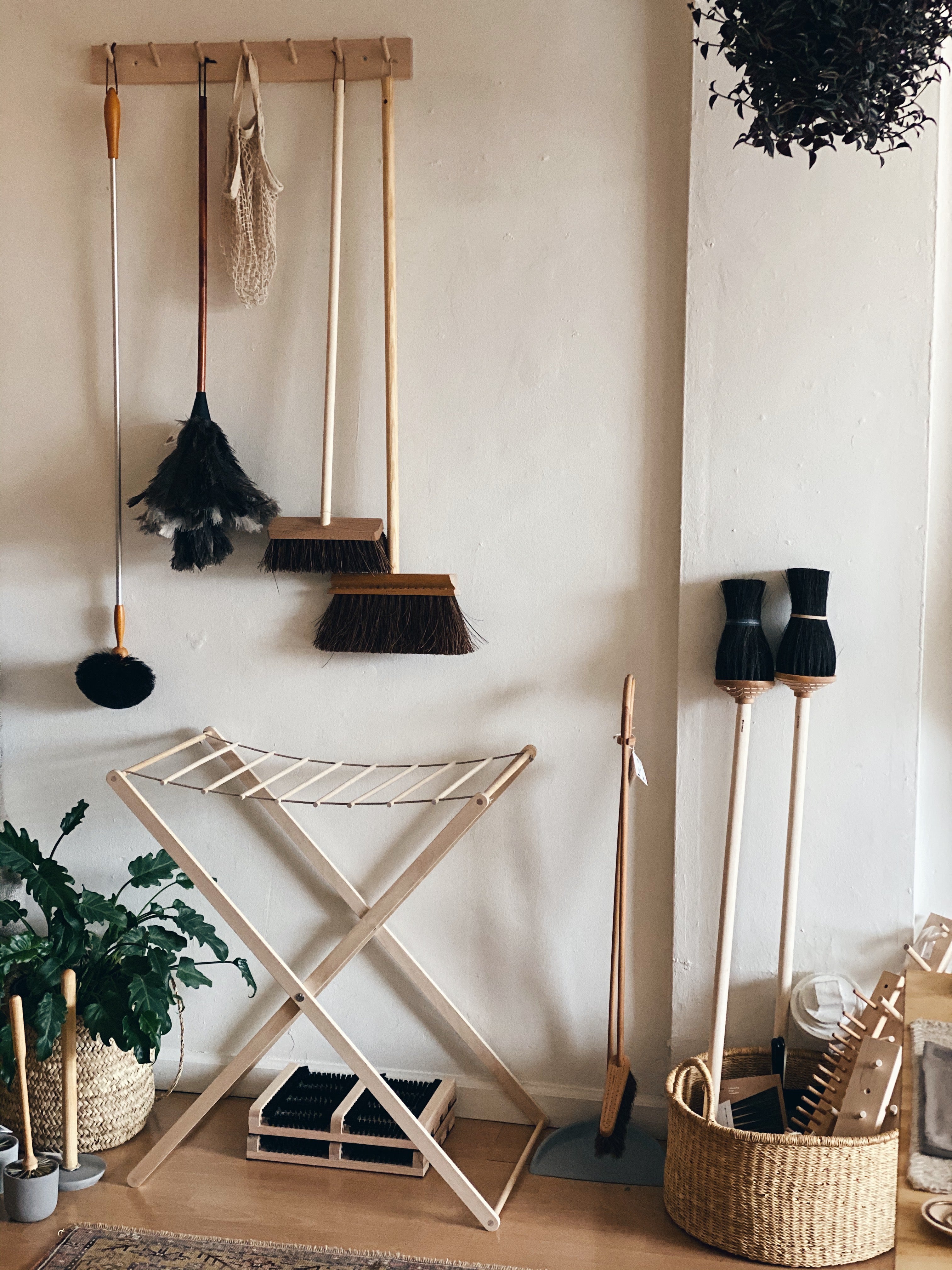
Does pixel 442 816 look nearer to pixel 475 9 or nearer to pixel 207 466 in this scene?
pixel 207 466

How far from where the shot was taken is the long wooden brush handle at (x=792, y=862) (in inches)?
84.0

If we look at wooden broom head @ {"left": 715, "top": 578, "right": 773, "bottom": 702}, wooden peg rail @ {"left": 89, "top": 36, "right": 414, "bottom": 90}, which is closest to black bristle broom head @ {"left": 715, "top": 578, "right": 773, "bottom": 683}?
wooden broom head @ {"left": 715, "top": 578, "right": 773, "bottom": 702}

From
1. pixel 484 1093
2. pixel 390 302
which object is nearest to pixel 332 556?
pixel 390 302

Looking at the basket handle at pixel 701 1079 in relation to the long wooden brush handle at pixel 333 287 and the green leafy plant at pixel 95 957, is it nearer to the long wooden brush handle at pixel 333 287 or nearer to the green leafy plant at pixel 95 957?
the green leafy plant at pixel 95 957

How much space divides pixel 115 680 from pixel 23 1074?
2.62ft

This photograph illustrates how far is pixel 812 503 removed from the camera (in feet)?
7.16

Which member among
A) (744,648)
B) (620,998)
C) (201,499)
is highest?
(201,499)

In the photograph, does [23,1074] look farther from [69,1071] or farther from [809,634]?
[809,634]

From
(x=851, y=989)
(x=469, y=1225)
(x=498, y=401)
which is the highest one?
(x=498, y=401)

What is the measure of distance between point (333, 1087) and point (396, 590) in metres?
1.09

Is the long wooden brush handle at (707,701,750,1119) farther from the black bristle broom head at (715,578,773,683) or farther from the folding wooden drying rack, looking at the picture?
the folding wooden drying rack

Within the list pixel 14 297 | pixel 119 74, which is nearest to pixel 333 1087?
pixel 14 297

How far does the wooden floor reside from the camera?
6.59ft

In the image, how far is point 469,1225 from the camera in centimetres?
210
